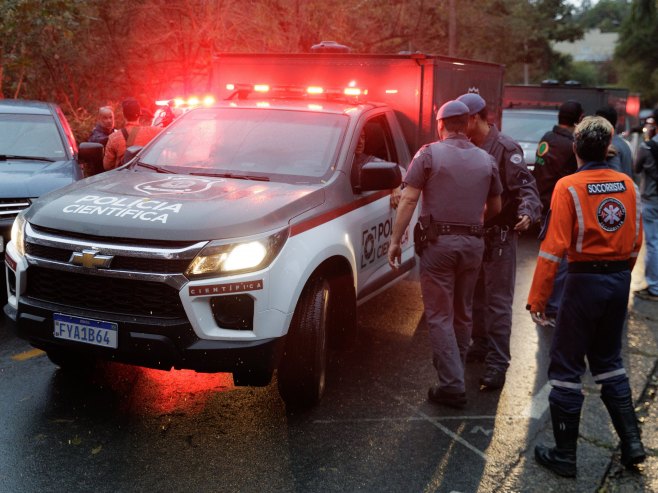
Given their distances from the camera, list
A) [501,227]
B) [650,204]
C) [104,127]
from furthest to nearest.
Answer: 1. [104,127]
2. [650,204]
3. [501,227]

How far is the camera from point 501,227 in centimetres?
531

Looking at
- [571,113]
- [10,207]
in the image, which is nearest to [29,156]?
[10,207]

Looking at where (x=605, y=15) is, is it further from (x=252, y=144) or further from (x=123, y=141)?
(x=252, y=144)

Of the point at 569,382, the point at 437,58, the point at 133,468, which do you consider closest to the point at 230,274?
the point at 133,468

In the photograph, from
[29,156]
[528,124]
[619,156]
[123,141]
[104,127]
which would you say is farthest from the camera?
[528,124]

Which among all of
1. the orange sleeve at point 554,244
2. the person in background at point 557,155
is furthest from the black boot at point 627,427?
the person in background at point 557,155

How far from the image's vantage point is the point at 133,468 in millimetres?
4062

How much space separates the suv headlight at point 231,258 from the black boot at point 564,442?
1711 millimetres

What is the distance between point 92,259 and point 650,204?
5.98 m

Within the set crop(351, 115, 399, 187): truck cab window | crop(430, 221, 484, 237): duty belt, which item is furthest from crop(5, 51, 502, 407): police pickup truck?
crop(430, 221, 484, 237): duty belt

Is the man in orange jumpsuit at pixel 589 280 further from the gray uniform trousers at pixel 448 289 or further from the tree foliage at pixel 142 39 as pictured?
the tree foliage at pixel 142 39

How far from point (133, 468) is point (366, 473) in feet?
3.91

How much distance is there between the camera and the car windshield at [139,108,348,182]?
5375 millimetres

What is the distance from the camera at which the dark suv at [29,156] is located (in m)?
6.64
